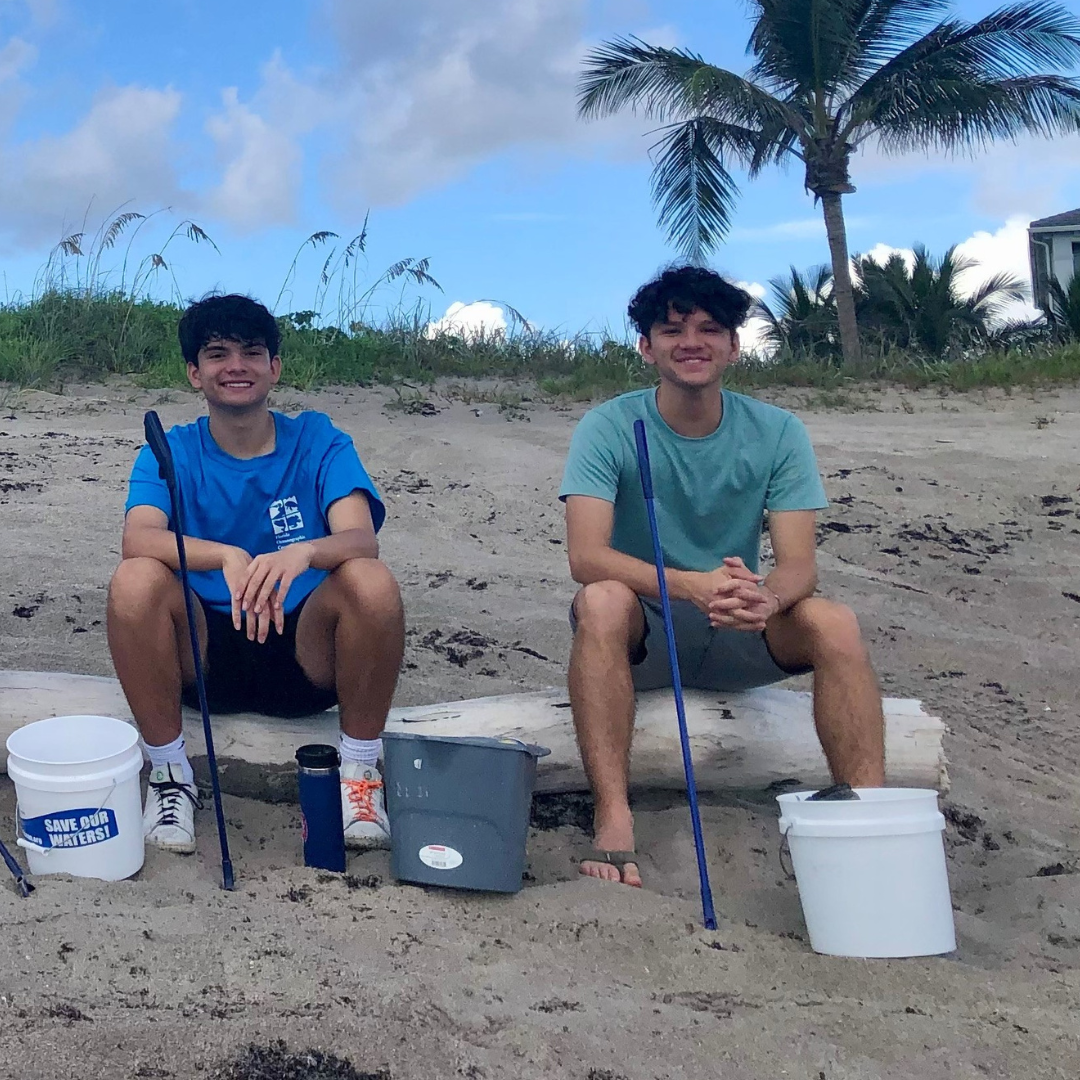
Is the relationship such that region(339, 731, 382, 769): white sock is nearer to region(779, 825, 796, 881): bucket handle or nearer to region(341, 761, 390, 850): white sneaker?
region(341, 761, 390, 850): white sneaker

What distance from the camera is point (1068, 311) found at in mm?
15438

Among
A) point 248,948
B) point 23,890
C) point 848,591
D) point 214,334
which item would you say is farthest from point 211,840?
point 848,591

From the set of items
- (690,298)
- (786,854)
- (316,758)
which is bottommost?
(786,854)

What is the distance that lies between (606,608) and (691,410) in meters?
0.71

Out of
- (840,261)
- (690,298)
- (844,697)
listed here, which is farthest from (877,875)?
A: (840,261)

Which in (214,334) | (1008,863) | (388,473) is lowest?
(1008,863)

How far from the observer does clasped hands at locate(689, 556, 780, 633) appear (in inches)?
116

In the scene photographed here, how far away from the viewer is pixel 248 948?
7.29ft

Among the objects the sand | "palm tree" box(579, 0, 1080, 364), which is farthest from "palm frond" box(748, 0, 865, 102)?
the sand

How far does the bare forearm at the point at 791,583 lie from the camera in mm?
3074

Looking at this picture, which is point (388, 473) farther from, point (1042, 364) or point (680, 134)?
point (680, 134)

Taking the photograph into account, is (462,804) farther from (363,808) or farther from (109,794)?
(109,794)

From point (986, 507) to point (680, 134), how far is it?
9840 millimetres

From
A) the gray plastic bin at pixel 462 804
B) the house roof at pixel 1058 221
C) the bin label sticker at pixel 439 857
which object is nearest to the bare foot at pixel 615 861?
the gray plastic bin at pixel 462 804
